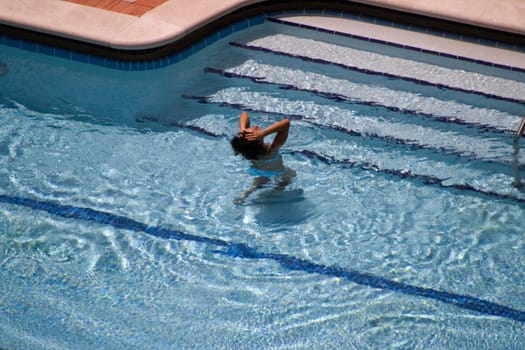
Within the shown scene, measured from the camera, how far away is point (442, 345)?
3.86 meters

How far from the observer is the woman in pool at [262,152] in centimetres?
423

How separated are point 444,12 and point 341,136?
6.16 ft

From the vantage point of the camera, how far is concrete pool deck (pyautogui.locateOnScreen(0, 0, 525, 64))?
5.97 meters

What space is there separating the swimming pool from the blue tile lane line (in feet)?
0.04

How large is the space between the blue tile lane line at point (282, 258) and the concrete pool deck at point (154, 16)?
1.81 metres

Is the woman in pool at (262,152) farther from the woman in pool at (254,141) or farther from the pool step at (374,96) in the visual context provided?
the pool step at (374,96)

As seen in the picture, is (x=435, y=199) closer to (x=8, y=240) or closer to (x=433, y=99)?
(x=433, y=99)

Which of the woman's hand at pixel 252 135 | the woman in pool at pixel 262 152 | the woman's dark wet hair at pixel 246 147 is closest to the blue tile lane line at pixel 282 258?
the woman in pool at pixel 262 152

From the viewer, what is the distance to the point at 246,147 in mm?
4234

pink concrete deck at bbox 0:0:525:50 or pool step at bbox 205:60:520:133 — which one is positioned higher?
pink concrete deck at bbox 0:0:525:50

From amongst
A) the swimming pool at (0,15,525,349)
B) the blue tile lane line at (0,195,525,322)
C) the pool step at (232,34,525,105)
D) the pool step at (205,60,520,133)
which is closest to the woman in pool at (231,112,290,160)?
the swimming pool at (0,15,525,349)

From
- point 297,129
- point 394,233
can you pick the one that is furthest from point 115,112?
point 394,233

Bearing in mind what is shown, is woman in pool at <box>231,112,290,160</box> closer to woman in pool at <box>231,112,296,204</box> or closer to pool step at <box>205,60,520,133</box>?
woman in pool at <box>231,112,296,204</box>

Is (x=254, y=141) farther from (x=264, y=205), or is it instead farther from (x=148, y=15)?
(x=148, y=15)
